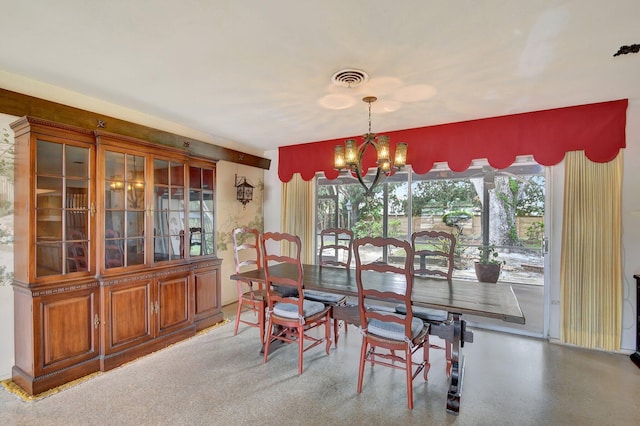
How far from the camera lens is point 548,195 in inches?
131

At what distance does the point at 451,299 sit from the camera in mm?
2291

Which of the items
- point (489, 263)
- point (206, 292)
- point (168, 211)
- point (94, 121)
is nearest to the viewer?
point (94, 121)

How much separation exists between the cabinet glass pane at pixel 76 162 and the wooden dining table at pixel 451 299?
1.65 m

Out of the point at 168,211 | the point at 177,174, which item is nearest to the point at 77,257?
the point at 168,211

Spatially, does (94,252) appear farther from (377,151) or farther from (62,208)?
(377,151)

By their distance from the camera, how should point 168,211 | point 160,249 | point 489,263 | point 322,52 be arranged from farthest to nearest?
point 489,263, point 168,211, point 160,249, point 322,52

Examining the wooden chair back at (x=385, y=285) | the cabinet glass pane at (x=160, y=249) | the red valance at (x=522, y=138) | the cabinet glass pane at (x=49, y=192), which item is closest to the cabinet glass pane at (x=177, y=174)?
the cabinet glass pane at (x=160, y=249)

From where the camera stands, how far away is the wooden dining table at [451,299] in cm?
211

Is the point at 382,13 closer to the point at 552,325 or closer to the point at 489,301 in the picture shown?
the point at 489,301

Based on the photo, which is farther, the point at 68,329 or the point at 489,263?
the point at 489,263

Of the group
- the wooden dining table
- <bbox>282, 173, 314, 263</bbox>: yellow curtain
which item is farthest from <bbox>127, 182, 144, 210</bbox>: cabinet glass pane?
<bbox>282, 173, 314, 263</bbox>: yellow curtain

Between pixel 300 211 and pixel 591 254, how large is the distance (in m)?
3.58

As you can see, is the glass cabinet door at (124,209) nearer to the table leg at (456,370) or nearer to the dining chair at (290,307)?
the dining chair at (290,307)

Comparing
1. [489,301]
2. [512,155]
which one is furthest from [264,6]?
[512,155]
